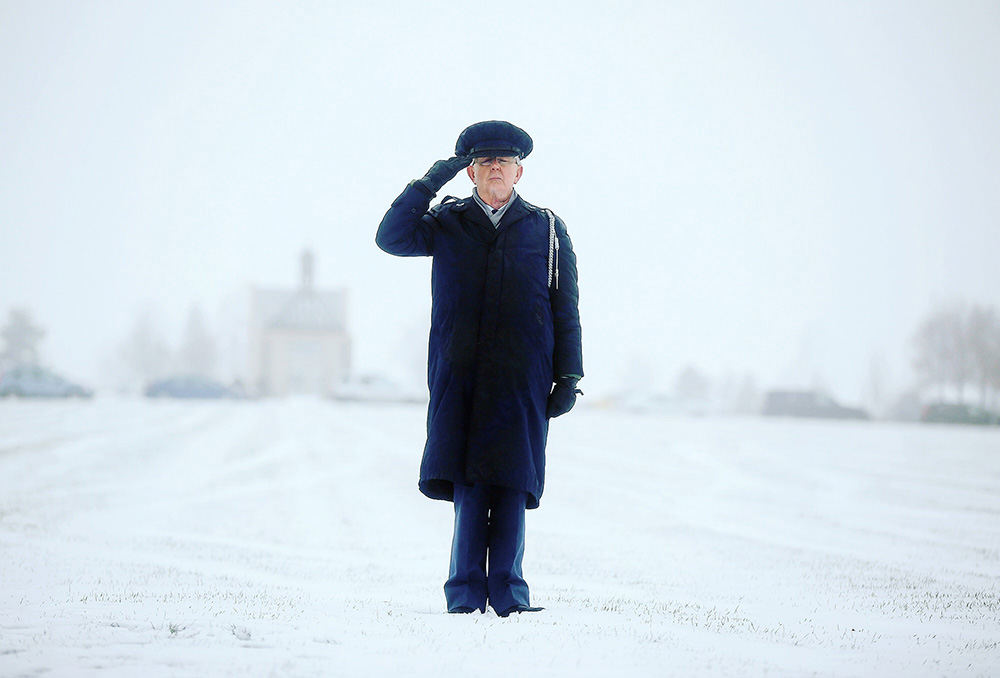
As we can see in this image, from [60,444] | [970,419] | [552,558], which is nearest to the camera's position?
[552,558]

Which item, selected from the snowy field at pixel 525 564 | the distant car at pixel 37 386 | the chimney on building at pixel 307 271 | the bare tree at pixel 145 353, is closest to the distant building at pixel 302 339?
the chimney on building at pixel 307 271

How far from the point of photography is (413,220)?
346cm

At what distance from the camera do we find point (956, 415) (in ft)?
128

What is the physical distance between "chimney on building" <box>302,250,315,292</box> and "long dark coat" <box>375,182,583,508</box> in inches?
2767

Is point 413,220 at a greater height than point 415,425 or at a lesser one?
greater

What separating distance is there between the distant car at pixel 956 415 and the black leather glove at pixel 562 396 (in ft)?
133

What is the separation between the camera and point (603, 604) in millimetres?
3680

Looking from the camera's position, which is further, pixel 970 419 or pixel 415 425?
pixel 970 419

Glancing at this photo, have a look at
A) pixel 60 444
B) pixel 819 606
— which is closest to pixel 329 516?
pixel 819 606

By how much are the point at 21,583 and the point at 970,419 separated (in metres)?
41.6

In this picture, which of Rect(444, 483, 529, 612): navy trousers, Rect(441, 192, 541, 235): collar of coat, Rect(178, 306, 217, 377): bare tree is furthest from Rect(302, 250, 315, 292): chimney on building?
Rect(444, 483, 529, 612): navy trousers

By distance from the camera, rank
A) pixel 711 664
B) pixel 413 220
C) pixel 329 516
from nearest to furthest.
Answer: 1. pixel 711 664
2. pixel 413 220
3. pixel 329 516

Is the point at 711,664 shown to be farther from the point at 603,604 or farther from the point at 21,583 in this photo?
the point at 21,583

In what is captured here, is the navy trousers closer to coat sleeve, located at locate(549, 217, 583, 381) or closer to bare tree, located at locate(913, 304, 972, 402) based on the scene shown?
coat sleeve, located at locate(549, 217, 583, 381)
